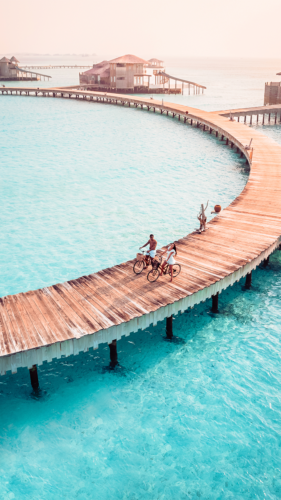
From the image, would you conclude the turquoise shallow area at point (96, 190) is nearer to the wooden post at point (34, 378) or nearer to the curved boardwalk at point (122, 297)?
the curved boardwalk at point (122, 297)

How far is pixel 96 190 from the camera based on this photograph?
111ft

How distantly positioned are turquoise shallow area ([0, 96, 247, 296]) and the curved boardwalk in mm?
4785

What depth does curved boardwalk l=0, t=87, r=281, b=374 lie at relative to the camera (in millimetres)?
13008

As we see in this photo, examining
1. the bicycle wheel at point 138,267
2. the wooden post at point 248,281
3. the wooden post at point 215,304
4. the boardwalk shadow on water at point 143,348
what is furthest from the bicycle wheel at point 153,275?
the wooden post at point 248,281

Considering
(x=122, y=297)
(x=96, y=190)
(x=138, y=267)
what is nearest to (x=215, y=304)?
(x=138, y=267)

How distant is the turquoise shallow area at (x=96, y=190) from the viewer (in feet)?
76.6

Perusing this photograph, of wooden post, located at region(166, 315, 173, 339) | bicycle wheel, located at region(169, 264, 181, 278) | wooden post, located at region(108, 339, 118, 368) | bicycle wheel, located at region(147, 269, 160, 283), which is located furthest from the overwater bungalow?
wooden post, located at region(108, 339, 118, 368)

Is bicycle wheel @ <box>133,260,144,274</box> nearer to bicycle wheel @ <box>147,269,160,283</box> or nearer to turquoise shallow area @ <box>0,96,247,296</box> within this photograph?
bicycle wheel @ <box>147,269,160,283</box>

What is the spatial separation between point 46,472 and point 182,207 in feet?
69.9

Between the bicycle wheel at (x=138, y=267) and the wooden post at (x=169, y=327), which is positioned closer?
the wooden post at (x=169, y=327)

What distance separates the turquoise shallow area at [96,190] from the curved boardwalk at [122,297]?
4785 millimetres

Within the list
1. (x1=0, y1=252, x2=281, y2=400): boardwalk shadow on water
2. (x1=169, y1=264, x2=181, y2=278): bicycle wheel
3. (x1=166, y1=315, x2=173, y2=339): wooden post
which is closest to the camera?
(x1=0, y1=252, x2=281, y2=400): boardwalk shadow on water

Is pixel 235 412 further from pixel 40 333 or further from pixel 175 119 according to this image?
pixel 175 119

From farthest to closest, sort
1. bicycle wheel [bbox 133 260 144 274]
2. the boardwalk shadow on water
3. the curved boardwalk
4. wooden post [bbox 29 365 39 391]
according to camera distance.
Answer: bicycle wheel [bbox 133 260 144 274], the boardwalk shadow on water, wooden post [bbox 29 365 39 391], the curved boardwalk
